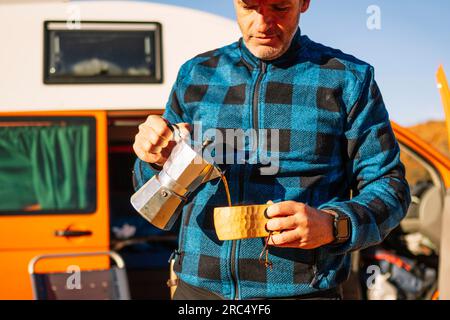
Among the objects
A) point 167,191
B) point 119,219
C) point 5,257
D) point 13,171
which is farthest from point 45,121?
point 167,191

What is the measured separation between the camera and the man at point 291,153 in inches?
70.1

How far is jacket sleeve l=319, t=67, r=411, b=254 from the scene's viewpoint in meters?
1.75

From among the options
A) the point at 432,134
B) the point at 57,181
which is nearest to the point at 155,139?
the point at 57,181

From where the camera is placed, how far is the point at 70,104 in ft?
15.0

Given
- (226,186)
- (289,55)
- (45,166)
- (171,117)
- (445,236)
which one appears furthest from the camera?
(45,166)

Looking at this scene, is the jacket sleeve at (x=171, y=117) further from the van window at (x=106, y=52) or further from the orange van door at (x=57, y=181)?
the van window at (x=106, y=52)

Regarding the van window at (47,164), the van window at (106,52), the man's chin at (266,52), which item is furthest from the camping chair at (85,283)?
the man's chin at (266,52)

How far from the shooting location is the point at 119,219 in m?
6.41

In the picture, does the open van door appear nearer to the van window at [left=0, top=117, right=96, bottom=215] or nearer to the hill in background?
the van window at [left=0, top=117, right=96, bottom=215]

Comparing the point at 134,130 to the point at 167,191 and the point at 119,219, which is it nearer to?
the point at 119,219

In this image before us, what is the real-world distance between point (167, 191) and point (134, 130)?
12.4 feet

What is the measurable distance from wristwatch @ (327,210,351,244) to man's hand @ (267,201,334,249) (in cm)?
8

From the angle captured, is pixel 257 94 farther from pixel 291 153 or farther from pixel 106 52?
pixel 106 52

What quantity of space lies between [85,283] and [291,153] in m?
2.87
